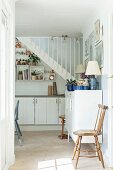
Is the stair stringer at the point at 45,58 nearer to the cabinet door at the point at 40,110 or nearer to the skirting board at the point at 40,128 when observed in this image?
the cabinet door at the point at 40,110

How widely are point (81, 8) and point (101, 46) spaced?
34.5 inches

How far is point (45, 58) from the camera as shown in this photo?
820 centimetres

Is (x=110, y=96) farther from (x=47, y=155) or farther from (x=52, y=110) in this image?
(x=52, y=110)

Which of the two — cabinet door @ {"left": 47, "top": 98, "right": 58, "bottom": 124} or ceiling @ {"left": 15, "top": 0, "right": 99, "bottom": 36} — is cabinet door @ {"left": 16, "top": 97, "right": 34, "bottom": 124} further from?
ceiling @ {"left": 15, "top": 0, "right": 99, "bottom": 36}

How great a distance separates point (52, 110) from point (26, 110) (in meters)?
0.71

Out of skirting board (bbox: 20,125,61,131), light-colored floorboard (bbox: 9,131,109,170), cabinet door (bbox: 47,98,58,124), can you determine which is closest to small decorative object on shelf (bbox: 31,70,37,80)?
cabinet door (bbox: 47,98,58,124)

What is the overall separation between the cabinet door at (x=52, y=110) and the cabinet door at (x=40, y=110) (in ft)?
0.37

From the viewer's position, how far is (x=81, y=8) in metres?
5.26

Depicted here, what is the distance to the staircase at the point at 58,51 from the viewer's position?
818 centimetres

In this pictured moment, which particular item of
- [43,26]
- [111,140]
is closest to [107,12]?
[111,140]

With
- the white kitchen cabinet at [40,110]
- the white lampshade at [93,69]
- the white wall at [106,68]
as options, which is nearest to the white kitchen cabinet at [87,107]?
the white wall at [106,68]

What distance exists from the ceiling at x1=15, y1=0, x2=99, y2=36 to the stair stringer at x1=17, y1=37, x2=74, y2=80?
0.44 meters

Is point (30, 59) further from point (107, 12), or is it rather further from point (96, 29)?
point (107, 12)

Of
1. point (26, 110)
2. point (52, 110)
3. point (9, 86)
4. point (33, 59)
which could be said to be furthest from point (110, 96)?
point (33, 59)
